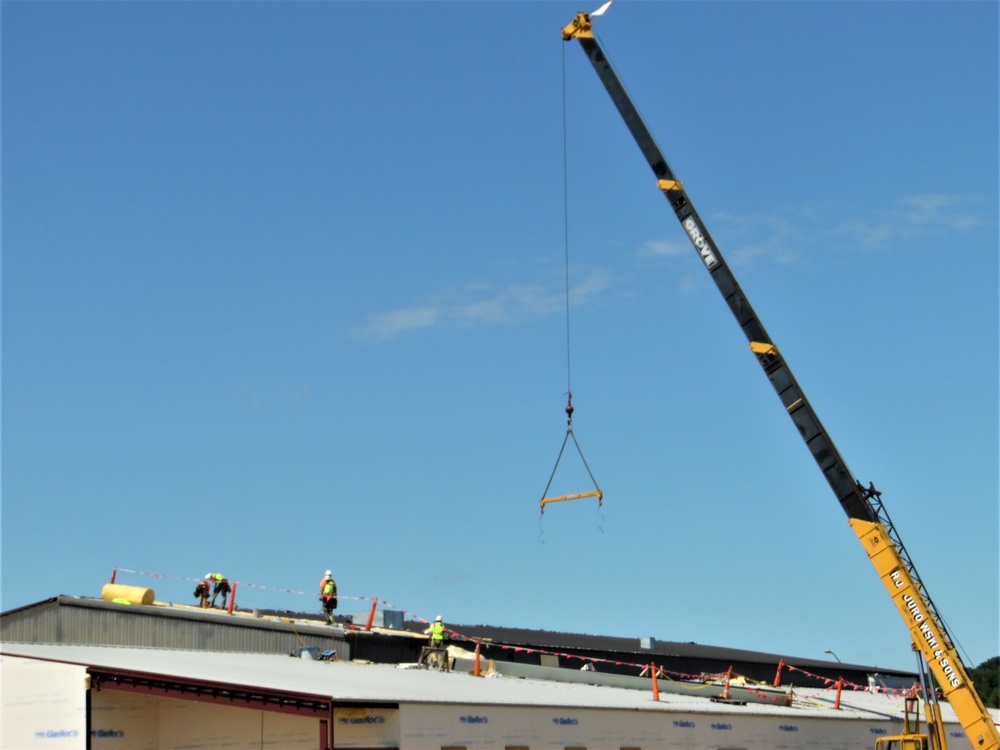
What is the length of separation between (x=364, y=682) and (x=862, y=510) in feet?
52.8

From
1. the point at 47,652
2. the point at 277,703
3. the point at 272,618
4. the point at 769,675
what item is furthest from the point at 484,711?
the point at 769,675

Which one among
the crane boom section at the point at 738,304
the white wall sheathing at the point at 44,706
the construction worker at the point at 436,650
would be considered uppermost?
the crane boom section at the point at 738,304

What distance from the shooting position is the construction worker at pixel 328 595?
4806cm

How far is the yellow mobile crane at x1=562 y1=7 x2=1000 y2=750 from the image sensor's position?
4081 cm

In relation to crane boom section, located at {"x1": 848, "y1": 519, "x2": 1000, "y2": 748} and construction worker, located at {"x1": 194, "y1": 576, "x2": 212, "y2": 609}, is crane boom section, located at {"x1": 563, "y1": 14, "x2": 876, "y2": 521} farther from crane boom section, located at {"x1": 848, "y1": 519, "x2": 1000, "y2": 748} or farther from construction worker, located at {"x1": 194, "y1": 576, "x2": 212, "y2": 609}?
construction worker, located at {"x1": 194, "y1": 576, "x2": 212, "y2": 609}

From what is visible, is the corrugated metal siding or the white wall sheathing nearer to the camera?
the white wall sheathing

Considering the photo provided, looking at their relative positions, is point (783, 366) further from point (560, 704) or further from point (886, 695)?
point (886, 695)

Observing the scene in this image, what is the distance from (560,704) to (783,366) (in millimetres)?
13467

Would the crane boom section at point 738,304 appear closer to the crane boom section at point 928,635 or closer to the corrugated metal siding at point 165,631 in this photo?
the crane boom section at point 928,635

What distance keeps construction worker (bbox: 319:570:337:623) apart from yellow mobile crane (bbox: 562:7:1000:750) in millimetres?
16356

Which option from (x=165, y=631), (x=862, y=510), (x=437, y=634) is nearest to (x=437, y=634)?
(x=437, y=634)

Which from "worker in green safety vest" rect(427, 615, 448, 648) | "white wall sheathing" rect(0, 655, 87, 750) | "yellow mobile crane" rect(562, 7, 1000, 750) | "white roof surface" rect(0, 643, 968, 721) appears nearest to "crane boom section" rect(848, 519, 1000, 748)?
"yellow mobile crane" rect(562, 7, 1000, 750)

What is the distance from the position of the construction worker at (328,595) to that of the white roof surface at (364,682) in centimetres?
386

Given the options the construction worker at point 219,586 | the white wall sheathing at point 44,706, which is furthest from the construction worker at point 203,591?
the white wall sheathing at point 44,706
